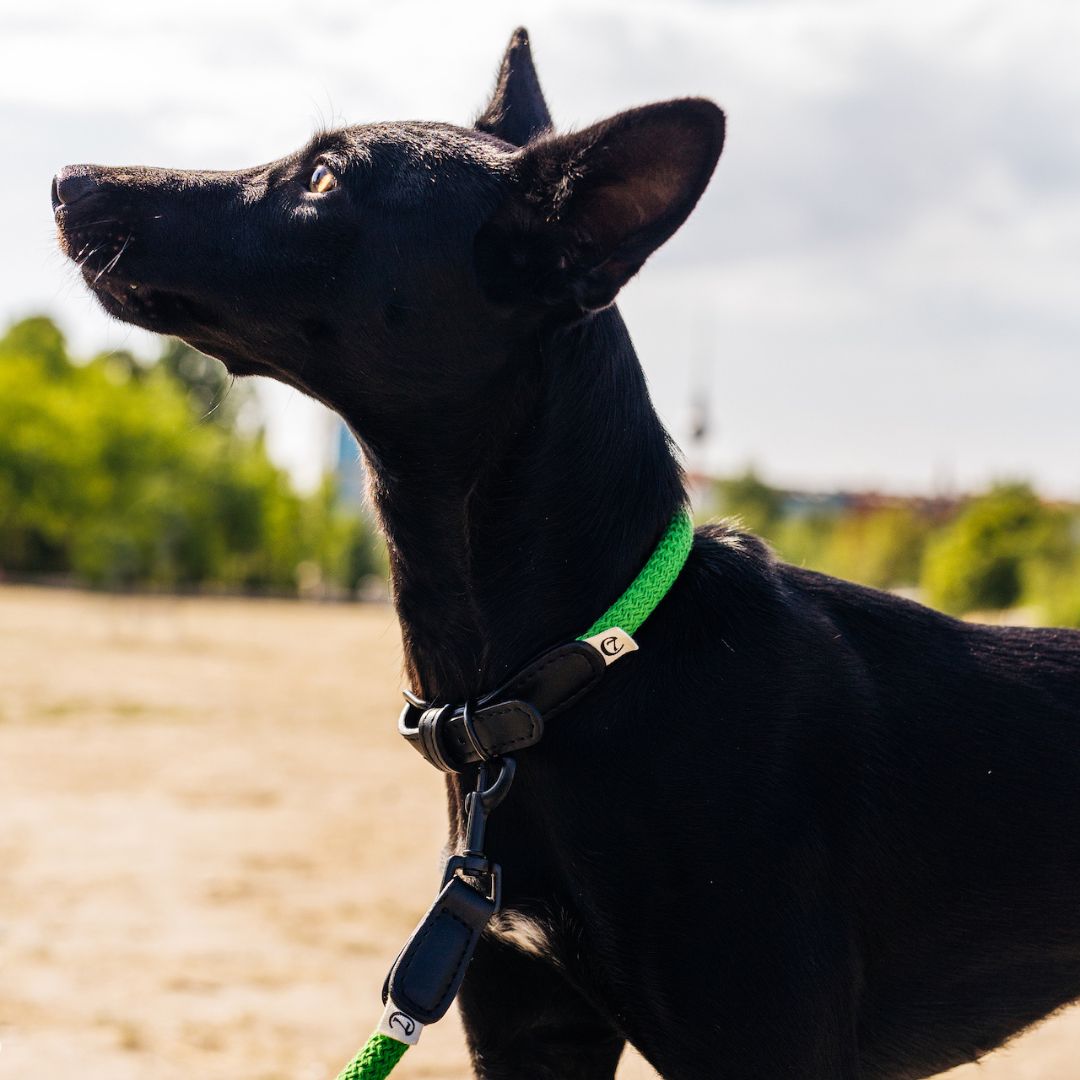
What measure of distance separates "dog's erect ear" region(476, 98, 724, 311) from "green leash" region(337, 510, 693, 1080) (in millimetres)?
572

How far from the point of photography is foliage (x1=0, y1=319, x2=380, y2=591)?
52688mm

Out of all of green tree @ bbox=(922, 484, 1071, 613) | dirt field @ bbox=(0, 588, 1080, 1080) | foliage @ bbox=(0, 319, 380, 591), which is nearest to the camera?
dirt field @ bbox=(0, 588, 1080, 1080)

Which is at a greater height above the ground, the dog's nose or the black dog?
the dog's nose

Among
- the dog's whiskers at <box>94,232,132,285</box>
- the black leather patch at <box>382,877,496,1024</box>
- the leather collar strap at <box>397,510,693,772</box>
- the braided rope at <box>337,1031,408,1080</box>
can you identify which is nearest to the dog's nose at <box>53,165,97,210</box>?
the dog's whiskers at <box>94,232,132,285</box>

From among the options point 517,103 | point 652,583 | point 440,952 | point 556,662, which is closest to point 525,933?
point 440,952

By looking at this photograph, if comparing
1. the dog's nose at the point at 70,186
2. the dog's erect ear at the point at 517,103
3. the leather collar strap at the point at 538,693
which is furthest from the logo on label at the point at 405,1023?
the dog's erect ear at the point at 517,103

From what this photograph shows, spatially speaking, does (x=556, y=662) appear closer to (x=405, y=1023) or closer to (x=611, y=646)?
(x=611, y=646)

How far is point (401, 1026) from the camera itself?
268 centimetres

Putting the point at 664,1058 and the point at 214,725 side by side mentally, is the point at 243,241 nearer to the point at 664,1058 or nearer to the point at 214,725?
the point at 664,1058

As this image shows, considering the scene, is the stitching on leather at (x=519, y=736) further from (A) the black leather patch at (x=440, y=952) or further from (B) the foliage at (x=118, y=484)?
(B) the foliage at (x=118, y=484)

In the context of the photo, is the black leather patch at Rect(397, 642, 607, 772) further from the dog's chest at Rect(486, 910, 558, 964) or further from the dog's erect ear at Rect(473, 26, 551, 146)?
the dog's erect ear at Rect(473, 26, 551, 146)

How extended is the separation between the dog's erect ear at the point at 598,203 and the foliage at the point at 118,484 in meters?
42.0

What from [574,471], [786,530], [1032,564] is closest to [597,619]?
[574,471]

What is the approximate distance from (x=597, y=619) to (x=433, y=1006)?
0.87 m
